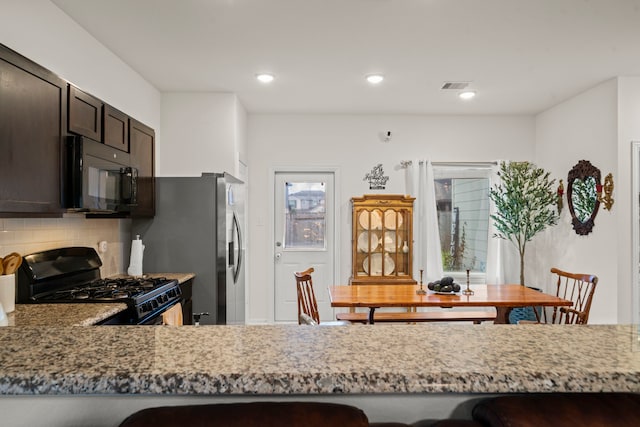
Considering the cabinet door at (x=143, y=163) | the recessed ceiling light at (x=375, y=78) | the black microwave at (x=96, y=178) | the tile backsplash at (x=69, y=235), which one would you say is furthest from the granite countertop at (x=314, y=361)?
the recessed ceiling light at (x=375, y=78)

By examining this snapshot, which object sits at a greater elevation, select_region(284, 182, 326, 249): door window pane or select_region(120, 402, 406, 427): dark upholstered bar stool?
select_region(284, 182, 326, 249): door window pane

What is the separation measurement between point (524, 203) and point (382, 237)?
155cm

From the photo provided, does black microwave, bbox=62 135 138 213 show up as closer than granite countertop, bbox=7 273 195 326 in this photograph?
No

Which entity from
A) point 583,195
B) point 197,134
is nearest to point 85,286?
point 197,134

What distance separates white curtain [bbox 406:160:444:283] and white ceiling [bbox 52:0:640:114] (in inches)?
38.3

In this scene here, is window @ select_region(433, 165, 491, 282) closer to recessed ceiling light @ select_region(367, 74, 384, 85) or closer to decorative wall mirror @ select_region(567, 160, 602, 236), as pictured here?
decorative wall mirror @ select_region(567, 160, 602, 236)

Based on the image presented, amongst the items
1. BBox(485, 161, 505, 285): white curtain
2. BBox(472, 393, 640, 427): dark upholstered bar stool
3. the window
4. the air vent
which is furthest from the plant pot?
BBox(472, 393, 640, 427): dark upholstered bar stool

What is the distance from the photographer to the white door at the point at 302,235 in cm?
521

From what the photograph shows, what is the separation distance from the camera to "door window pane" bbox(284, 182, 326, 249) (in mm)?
5262

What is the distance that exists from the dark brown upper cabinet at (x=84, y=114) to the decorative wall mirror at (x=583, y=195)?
13.5 feet

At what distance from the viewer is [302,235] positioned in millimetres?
5266

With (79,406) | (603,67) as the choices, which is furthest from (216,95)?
(79,406)

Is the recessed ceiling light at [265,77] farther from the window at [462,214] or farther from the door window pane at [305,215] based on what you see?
the window at [462,214]

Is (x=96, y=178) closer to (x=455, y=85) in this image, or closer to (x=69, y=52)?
(x=69, y=52)
